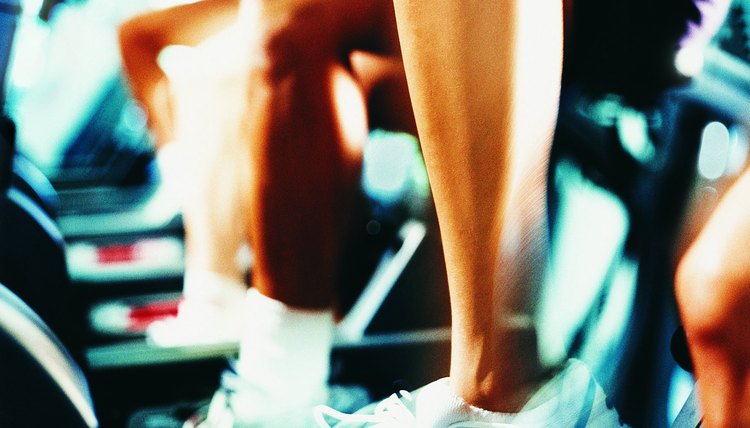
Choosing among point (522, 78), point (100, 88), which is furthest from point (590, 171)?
point (100, 88)

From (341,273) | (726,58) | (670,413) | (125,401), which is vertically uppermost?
(726,58)

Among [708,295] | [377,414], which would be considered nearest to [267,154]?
[377,414]

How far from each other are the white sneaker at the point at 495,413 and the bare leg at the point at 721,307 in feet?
0.45

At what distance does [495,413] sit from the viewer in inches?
38.2

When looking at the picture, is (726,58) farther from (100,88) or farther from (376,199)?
(100,88)

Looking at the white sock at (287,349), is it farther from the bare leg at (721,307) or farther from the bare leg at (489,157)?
the bare leg at (721,307)

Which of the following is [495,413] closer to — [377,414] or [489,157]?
[377,414]

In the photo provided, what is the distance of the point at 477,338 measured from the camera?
0.98 m

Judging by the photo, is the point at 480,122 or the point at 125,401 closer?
the point at 480,122

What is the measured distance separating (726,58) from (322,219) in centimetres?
55

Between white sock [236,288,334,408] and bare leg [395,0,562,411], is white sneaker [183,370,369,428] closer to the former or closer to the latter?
white sock [236,288,334,408]

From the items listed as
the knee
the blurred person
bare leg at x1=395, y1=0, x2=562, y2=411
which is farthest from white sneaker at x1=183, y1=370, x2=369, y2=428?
the knee

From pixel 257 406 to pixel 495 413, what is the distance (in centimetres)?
32

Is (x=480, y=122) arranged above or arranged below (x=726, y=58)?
below
